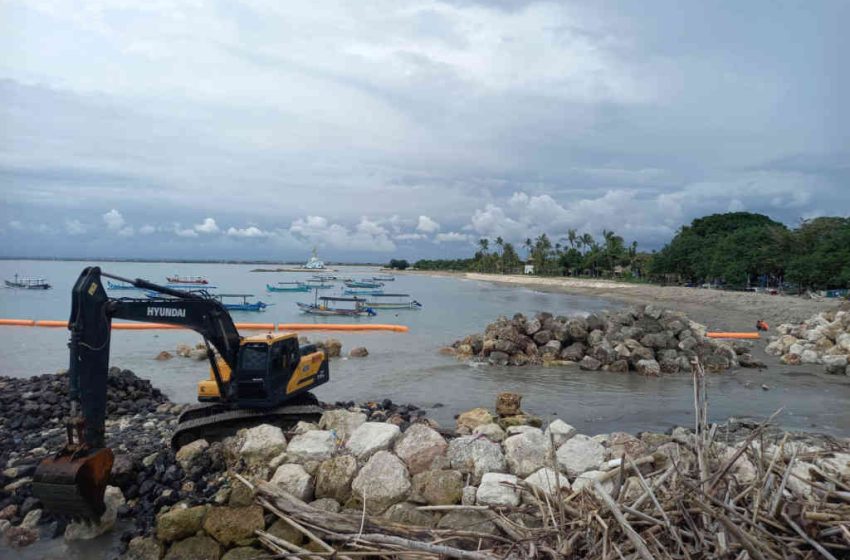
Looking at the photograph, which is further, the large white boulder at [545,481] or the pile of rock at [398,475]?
the large white boulder at [545,481]

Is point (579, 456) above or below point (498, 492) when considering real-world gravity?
above

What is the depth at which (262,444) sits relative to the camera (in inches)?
297

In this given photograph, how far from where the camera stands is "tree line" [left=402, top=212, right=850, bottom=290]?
5350 centimetres

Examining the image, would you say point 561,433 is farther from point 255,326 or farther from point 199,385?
point 255,326

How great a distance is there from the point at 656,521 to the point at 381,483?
3.35 metres

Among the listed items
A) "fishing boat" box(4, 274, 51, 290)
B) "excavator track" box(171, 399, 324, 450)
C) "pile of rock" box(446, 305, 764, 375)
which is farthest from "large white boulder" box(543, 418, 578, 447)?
"fishing boat" box(4, 274, 51, 290)

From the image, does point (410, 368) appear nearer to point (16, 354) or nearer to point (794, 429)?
point (794, 429)

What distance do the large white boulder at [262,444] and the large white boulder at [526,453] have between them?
312 cm

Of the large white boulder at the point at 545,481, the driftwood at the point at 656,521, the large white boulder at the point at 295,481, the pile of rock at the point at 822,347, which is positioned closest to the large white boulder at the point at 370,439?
the large white boulder at the point at 295,481

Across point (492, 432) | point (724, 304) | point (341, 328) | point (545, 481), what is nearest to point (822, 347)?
point (492, 432)

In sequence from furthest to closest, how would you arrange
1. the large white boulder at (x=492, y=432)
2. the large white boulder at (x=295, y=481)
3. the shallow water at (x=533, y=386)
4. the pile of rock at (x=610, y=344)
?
the pile of rock at (x=610, y=344)
the shallow water at (x=533, y=386)
the large white boulder at (x=492, y=432)
the large white boulder at (x=295, y=481)

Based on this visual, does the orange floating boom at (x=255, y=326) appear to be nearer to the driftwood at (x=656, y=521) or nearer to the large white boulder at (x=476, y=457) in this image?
the large white boulder at (x=476, y=457)

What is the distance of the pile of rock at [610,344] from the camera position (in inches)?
734

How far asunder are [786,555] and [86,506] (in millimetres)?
6548
